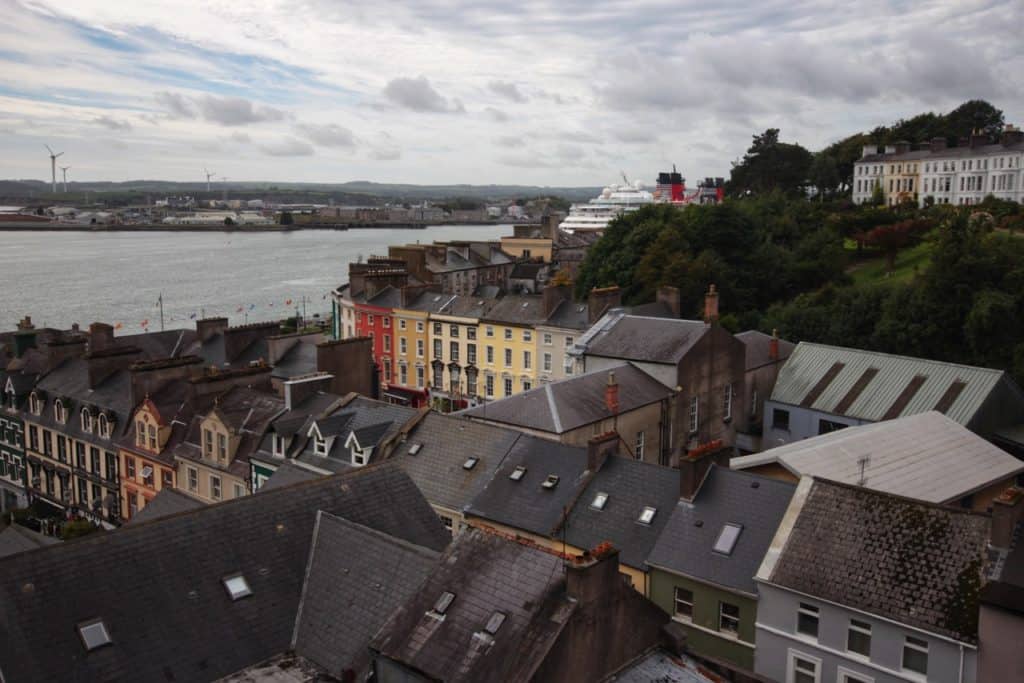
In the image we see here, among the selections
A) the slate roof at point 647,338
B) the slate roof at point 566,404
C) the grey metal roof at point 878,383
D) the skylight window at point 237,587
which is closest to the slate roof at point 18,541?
the skylight window at point 237,587

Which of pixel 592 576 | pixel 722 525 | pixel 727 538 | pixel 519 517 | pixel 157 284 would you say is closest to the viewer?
pixel 592 576

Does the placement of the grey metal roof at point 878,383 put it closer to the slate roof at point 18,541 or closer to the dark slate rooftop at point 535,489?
the dark slate rooftop at point 535,489

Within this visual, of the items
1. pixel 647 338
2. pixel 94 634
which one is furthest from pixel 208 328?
pixel 94 634

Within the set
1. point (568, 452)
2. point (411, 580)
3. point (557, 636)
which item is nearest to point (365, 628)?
point (411, 580)

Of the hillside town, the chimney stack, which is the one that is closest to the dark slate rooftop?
the hillside town

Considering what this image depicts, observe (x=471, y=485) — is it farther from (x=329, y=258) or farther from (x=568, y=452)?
(x=329, y=258)

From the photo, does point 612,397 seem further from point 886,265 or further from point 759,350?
point 886,265
